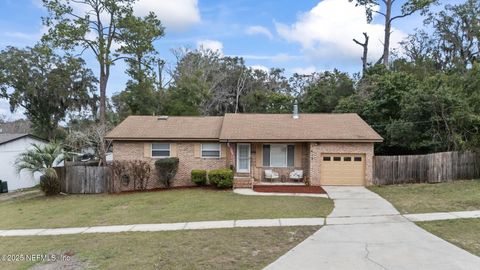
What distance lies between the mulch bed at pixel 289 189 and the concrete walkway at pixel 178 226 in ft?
19.7

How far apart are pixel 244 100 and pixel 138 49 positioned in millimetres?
19527

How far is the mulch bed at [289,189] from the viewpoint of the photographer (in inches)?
669

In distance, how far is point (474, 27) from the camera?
3756 centimetres

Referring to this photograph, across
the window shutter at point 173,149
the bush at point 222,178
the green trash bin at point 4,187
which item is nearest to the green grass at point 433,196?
the bush at point 222,178

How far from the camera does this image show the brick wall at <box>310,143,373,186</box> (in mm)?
18844

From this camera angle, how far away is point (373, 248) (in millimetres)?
7996

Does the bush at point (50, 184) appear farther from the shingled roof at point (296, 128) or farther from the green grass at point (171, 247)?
the green grass at point (171, 247)

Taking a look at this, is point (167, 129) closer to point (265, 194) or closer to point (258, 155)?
point (258, 155)

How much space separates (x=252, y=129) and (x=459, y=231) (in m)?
12.5

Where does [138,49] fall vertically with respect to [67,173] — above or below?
above

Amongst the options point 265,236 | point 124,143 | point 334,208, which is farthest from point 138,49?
point 265,236

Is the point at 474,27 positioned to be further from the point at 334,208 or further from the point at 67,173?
the point at 67,173

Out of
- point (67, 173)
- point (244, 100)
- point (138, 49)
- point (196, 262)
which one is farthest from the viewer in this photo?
point (244, 100)

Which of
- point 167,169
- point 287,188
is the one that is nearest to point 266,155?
point 287,188
